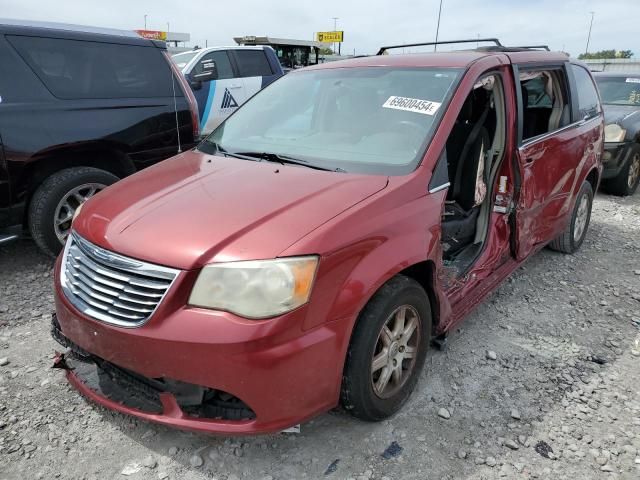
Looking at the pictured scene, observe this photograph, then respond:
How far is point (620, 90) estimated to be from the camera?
8.30 metres

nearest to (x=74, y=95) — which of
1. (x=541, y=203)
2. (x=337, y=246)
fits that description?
(x=337, y=246)

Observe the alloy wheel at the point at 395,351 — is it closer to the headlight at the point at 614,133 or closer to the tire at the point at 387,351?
the tire at the point at 387,351

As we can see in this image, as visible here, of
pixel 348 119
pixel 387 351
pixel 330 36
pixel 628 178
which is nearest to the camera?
pixel 387 351

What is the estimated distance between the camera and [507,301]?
151 inches

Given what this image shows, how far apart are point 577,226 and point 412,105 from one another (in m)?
2.73

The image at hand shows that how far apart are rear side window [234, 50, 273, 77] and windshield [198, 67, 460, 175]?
5.56 meters

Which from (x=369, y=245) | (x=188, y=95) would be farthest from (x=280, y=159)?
(x=188, y=95)

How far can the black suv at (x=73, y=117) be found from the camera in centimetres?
383

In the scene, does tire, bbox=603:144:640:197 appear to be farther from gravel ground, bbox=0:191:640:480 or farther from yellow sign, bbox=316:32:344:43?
yellow sign, bbox=316:32:344:43

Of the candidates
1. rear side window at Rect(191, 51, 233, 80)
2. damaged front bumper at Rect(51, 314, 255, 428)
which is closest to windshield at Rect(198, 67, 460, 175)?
damaged front bumper at Rect(51, 314, 255, 428)

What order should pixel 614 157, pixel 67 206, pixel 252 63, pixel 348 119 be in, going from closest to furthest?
pixel 348 119 → pixel 67 206 → pixel 614 157 → pixel 252 63

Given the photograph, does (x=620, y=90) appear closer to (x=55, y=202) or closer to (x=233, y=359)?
(x=55, y=202)

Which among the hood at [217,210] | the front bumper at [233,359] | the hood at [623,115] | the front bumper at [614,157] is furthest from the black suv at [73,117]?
the hood at [623,115]

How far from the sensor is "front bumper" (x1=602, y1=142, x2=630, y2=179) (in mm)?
6926
